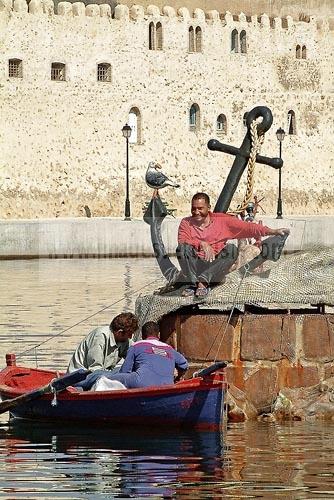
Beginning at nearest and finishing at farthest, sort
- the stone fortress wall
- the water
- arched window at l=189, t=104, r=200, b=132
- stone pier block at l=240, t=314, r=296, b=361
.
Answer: the water → stone pier block at l=240, t=314, r=296, b=361 → the stone fortress wall → arched window at l=189, t=104, r=200, b=132

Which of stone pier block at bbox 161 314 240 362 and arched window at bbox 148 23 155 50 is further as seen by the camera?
arched window at bbox 148 23 155 50

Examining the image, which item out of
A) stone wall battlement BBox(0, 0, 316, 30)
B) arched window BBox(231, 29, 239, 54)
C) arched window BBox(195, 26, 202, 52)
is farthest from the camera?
arched window BBox(231, 29, 239, 54)

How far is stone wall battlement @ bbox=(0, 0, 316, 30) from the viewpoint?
145ft

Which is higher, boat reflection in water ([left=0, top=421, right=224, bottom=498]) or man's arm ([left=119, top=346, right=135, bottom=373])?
man's arm ([left=119, top=346, right=135, bottom=373])

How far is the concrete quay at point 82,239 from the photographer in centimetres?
3200

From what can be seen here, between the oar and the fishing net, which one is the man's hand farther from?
the oar

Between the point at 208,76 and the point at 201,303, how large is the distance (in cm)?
3536

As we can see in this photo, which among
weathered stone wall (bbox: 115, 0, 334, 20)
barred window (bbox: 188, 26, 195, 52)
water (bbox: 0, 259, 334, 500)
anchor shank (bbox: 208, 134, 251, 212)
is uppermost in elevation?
weathered stone wall (bbox: 115, 0, 334, 20)

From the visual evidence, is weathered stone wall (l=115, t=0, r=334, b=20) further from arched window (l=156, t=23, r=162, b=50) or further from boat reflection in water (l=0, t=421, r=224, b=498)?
boat reflection in water (l=0, t=421, r=224, b=498)

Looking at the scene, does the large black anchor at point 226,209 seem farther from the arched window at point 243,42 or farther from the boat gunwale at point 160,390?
the arched window at point 243,42

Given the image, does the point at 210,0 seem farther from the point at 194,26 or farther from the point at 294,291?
the point at 294,291

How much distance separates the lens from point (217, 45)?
157 feet

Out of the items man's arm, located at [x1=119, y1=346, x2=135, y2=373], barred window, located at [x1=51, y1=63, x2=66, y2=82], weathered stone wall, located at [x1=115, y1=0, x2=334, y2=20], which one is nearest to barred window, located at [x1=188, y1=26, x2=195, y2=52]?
weathered stone wall, located at [x1=115, y1=0, x2=334, y2=20]

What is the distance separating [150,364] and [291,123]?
3821 centimetres
